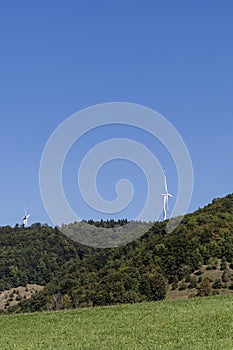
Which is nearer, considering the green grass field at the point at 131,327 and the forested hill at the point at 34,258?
the green grass field at the point at 131,327

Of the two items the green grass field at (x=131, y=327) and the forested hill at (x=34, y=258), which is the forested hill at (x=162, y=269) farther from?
the green grass field at (x=131, y=327)

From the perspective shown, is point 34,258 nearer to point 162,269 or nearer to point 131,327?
point 162,269

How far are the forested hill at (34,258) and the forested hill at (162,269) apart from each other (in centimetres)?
1761

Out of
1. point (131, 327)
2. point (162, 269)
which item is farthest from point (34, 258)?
point (131, 327)

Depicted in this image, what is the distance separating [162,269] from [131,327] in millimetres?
48976

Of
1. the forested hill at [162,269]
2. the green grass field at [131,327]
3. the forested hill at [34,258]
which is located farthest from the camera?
the forested hill at [34,258]

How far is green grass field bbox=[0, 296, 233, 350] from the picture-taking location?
62.6ft

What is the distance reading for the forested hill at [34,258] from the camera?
4058 inches

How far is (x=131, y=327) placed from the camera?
898 inches

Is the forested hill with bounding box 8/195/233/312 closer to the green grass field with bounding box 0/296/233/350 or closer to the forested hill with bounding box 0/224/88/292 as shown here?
the forested hill with bounding box 0/224/88/292

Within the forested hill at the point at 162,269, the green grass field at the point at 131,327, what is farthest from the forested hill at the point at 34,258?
the green grass field at the point at 131,327

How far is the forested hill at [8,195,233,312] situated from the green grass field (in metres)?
29.5

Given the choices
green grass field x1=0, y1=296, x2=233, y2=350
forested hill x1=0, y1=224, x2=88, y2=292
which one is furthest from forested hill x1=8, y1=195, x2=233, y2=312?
green grass field x1=0, y1=296, x2=233, y2=350

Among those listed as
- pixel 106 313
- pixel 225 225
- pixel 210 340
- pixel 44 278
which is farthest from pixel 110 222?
pixel 210 340
